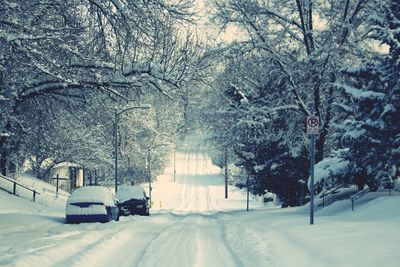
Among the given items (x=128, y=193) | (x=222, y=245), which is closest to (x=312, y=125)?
(x=222, y=245)

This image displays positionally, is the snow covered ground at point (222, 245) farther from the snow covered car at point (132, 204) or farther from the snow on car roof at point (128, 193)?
the snow on car roof at point (128, 193)

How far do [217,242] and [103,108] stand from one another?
8516 mm

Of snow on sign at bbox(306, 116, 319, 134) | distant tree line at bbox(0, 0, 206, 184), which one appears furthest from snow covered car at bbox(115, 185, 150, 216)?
snow on sign at bbox(306, 116, 319, 134)

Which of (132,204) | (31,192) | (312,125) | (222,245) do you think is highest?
(312,125)

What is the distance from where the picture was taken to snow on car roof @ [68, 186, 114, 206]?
66.5ft

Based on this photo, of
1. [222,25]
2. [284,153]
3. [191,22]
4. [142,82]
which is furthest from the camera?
[284,153]

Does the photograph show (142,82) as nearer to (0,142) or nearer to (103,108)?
(103,108)

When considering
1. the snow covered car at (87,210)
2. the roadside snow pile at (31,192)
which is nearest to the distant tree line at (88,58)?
the snow covered car at (87,210)

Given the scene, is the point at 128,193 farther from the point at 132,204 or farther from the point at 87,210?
the point at 87,210

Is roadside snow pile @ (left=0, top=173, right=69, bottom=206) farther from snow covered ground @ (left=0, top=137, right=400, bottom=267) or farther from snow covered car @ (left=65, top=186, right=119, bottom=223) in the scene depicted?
snow covered ground @ (left=0, top=137, right=400, bottom=267)

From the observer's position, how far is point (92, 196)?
20703 mm

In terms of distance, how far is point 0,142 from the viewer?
20.8 metres

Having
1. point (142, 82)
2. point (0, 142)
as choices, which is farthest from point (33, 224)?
point (142, 82)

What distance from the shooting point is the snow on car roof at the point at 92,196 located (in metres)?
20.3
